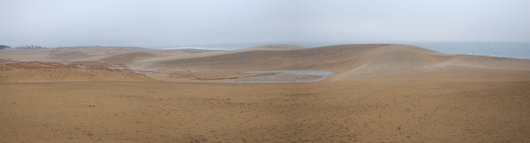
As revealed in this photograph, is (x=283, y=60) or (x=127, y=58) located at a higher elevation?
(x=283, y=60)

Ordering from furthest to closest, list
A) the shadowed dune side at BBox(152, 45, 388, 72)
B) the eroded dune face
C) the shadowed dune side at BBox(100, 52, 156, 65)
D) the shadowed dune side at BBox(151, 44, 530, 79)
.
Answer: the shadowed dune side at BBox(100, 52, 156, 65) < the shadowed dune side at BBox(152, 45, 388, 72) < the eroded dune face < the shadowed dune side at BBox(151, 44, 530, 79)

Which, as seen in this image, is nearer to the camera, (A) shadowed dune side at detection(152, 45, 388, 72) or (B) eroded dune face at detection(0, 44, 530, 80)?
(B) eroded dune face at detection(0, 44, 530, 80)

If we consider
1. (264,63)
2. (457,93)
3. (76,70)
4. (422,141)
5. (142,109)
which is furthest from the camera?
(264,63)

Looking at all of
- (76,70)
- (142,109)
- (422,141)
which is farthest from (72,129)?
(76,70)

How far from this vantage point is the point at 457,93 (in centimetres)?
788

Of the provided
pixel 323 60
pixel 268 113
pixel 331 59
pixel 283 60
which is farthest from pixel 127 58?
pixel 268 113

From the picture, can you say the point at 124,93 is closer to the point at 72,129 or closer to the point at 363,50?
the point at 72,129

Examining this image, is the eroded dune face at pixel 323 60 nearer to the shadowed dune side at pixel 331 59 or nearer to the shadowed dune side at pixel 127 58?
the shadowed dune side at pixel 331 59

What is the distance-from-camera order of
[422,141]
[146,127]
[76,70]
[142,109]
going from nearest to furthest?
[422,141] < [146,127] < [142,109] < [76,70]

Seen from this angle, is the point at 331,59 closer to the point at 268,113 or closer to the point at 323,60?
the point at 323,60

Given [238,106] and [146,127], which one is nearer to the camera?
[146,127]

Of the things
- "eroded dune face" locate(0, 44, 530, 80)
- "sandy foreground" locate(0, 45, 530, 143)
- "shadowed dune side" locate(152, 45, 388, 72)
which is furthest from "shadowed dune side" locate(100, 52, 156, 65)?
"sandy foreground" locate(0, 45, 530, 143)

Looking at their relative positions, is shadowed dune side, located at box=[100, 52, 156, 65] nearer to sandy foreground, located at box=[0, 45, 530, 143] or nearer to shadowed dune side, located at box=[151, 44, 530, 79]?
shadowed dune side, located at box=[151, 44, 530, 79]

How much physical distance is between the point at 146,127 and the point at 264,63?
80.4 ft
